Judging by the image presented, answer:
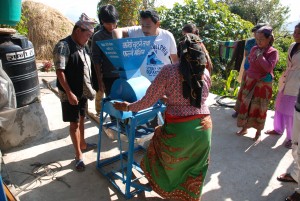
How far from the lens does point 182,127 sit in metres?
2.01

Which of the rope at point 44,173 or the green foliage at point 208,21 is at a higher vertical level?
the green foliage at point 208,21

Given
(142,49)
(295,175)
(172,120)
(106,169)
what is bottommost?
(106,169)

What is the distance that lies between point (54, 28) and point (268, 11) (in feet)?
68.8

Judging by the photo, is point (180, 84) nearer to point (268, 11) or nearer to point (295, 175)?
point (295, 175)

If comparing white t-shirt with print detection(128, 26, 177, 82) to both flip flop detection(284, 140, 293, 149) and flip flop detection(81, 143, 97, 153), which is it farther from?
flip flop detection(284, 140, 293, 149)

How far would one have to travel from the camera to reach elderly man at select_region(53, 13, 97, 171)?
2.57 meters

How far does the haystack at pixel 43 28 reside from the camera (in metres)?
9.46

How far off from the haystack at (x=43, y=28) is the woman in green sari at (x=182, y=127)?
8346mm

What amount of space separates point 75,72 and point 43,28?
26.0 ft

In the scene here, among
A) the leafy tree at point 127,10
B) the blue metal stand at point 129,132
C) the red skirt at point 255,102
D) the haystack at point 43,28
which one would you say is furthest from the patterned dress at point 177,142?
the haystack at point 43,28

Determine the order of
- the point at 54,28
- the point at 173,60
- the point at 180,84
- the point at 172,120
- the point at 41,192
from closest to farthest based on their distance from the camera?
the point at 180,84, the point at 172,120, the point at 41,192, the point at 173,60, the point at 54,28

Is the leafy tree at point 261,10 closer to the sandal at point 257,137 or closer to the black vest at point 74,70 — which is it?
the sandal at point 257,137

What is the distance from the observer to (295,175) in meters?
2.63

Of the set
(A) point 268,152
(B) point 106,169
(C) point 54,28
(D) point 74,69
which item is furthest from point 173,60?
(C) point 54,28
